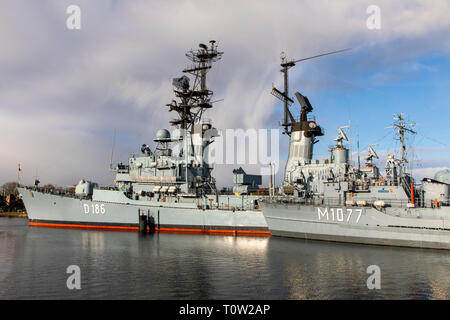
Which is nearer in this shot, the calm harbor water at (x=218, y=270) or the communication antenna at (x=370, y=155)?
the calm harbor water at (x=218, y=270)

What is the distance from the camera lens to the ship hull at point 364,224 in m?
22.0

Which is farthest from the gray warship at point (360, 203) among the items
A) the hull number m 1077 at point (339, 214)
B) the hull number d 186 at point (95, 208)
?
the hull number d 186 at point (95, 208)

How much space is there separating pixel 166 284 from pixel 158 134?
82.8ft

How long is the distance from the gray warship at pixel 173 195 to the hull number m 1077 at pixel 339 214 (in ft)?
21.1

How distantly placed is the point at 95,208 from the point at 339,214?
24679 millimetres

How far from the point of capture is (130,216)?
33.9 metres

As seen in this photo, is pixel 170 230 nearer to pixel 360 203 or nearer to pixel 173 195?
pixel 173 195

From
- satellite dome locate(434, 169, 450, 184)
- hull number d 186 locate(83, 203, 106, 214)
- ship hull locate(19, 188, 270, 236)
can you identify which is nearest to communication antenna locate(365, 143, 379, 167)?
satellite dome locate(434, 169, 450, 184)

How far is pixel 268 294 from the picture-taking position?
526 inches
